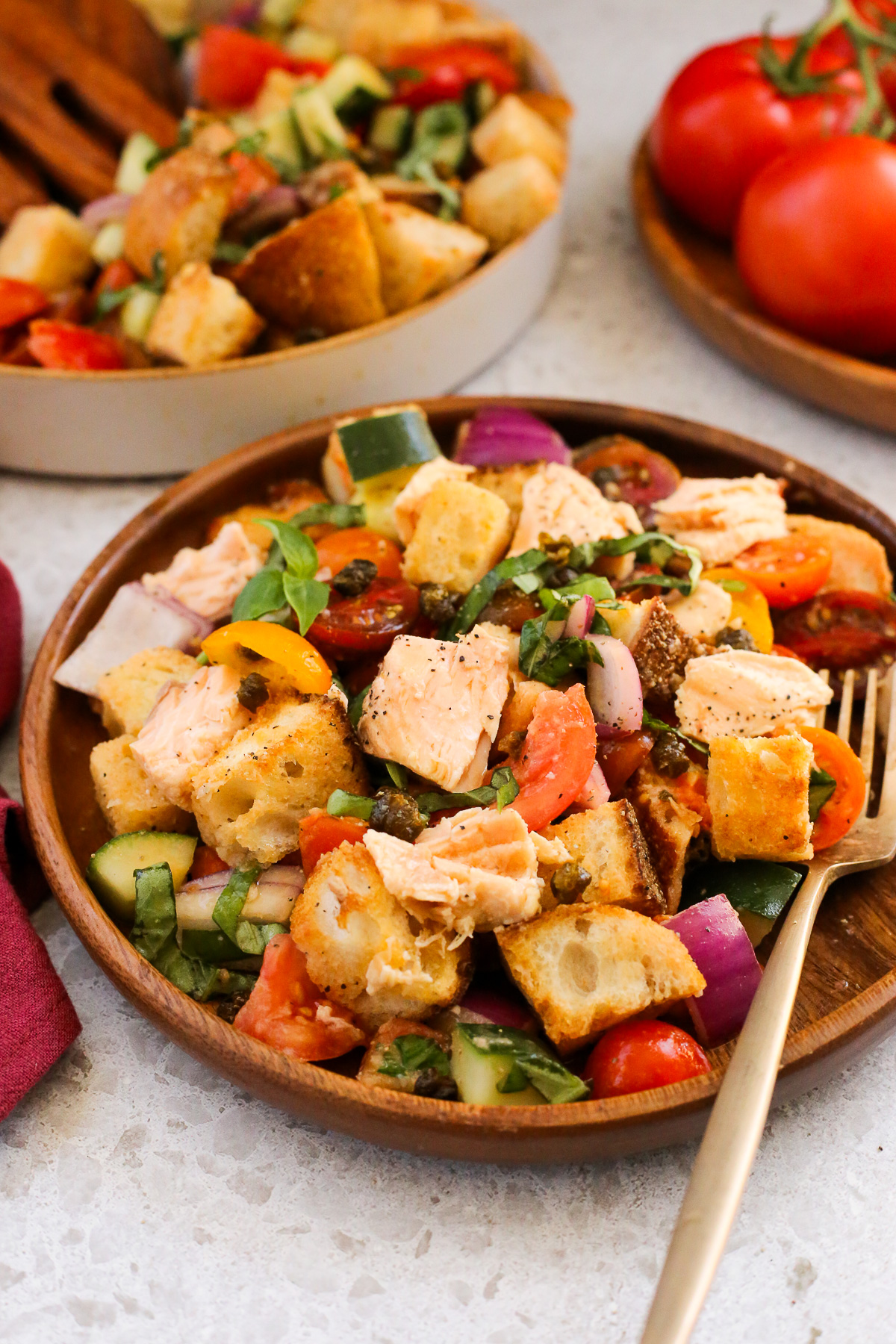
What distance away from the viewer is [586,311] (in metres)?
2.86

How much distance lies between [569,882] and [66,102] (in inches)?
94.4

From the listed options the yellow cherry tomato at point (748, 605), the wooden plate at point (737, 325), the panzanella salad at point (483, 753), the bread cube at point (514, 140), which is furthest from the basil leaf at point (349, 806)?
the bread cube at point (514, 140)

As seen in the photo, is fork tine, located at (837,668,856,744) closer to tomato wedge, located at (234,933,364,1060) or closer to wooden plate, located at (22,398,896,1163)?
wooden plate, located at (22,398,896,1163)

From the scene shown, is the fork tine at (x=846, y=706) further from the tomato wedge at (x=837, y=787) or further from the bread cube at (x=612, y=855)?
the bread cube at (x=612, y=855)

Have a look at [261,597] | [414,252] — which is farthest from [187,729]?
[414,252]

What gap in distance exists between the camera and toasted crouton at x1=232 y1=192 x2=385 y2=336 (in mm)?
2230

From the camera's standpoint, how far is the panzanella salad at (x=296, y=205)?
2297 mm

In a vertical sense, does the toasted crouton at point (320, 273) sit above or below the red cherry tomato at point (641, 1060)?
above

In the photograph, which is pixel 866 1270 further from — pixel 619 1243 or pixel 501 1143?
pixel 501 1143

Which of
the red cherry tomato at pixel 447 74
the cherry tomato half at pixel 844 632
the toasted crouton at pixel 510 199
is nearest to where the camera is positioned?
the cherry tomato half at pixel 844 632

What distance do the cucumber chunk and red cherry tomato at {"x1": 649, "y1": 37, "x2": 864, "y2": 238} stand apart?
2019 millimetres

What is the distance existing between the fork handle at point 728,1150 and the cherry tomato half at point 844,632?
0.56 metres

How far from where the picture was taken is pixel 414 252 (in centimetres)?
234

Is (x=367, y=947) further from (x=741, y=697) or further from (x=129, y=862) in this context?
(x=741, y=697)
